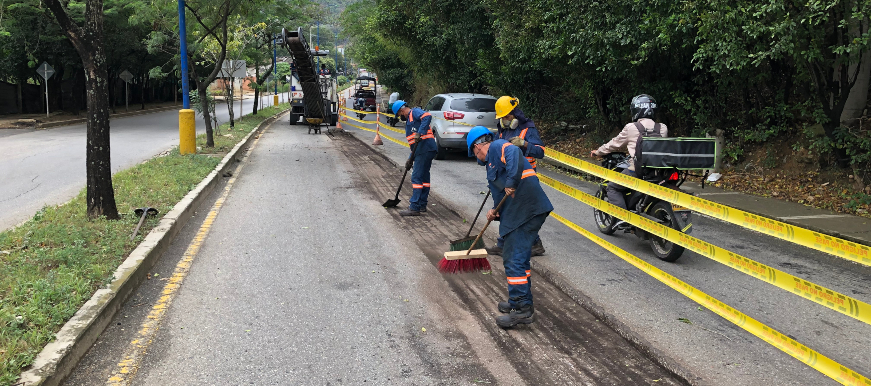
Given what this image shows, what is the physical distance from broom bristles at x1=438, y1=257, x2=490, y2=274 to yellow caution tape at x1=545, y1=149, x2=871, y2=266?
1742 mm

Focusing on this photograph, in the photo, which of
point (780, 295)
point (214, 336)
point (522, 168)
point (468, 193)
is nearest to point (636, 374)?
point (522, 168)

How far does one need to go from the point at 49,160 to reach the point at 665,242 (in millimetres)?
14023

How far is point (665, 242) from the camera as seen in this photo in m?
6.66

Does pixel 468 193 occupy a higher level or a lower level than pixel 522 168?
lower

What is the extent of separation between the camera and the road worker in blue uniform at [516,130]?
612 centimetres

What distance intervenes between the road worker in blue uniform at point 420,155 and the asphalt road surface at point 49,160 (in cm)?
515

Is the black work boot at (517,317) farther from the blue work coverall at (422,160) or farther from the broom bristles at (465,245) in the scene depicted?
the blue work coverall at (422,160)

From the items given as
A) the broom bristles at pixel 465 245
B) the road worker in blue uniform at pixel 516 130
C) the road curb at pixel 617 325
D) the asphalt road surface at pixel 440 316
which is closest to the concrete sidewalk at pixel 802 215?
the asphalt road surface at pixel 440 316

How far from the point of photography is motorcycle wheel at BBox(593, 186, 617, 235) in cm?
763

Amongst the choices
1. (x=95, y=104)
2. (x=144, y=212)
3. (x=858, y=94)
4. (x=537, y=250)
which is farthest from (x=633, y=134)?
(x=858, y=94)

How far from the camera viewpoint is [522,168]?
4.88 m

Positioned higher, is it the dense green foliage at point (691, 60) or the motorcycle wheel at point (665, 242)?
the dense green foliage at point (691, 60)

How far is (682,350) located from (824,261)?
3.67 m

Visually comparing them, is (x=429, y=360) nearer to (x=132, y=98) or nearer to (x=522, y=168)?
(x=522, y=168)
